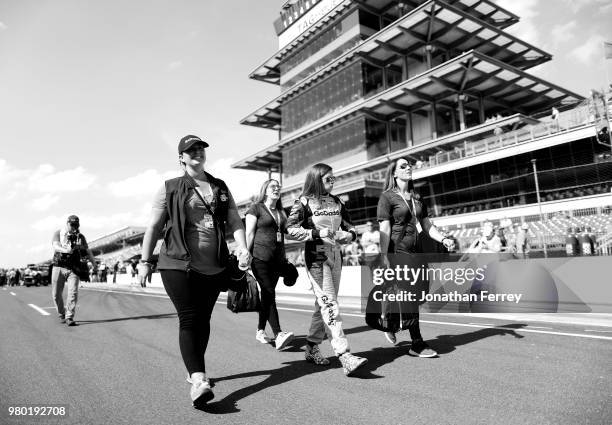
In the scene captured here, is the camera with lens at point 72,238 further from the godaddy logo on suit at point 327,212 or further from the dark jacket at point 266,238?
the godaddy logo on suit at point 327,212

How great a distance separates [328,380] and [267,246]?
2175 mm

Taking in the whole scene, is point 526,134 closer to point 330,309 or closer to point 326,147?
point 326,147

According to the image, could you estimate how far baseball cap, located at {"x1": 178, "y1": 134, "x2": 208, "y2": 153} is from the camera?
12.5 ft

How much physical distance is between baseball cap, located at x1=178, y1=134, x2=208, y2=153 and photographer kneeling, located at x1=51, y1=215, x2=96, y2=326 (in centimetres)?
553

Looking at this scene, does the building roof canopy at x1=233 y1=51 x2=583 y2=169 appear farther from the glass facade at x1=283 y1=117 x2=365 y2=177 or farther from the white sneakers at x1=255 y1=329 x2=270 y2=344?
the white sneakers at x1=255 y1=329 x2=270 y2=344

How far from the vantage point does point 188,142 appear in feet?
12.5

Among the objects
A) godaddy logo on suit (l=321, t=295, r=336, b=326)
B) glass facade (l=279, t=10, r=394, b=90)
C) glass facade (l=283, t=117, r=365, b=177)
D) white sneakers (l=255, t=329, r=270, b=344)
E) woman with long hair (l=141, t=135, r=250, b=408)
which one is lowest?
white sneakers (l=255, t=329, r=270, b=344)

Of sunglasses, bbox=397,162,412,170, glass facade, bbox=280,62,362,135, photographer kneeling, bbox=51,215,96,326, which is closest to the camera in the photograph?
sunglasses, bbox=397,162,412,170

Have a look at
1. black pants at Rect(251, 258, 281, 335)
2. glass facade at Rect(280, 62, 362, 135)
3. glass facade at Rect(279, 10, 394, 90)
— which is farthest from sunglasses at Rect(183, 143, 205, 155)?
glass facade at Rect(279, 10, 394, 90)

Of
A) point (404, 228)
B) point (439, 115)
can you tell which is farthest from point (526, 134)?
point (404, 228)

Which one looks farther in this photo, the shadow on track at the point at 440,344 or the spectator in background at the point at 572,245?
the spectator in background at the point at 572,245

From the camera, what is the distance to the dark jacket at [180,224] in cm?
364

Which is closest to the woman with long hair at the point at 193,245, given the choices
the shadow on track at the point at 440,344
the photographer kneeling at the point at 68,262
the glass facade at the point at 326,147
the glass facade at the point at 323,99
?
the shadow on track at the point at 440,344

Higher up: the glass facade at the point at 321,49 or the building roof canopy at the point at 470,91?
the glass facade at the point at 321,49
